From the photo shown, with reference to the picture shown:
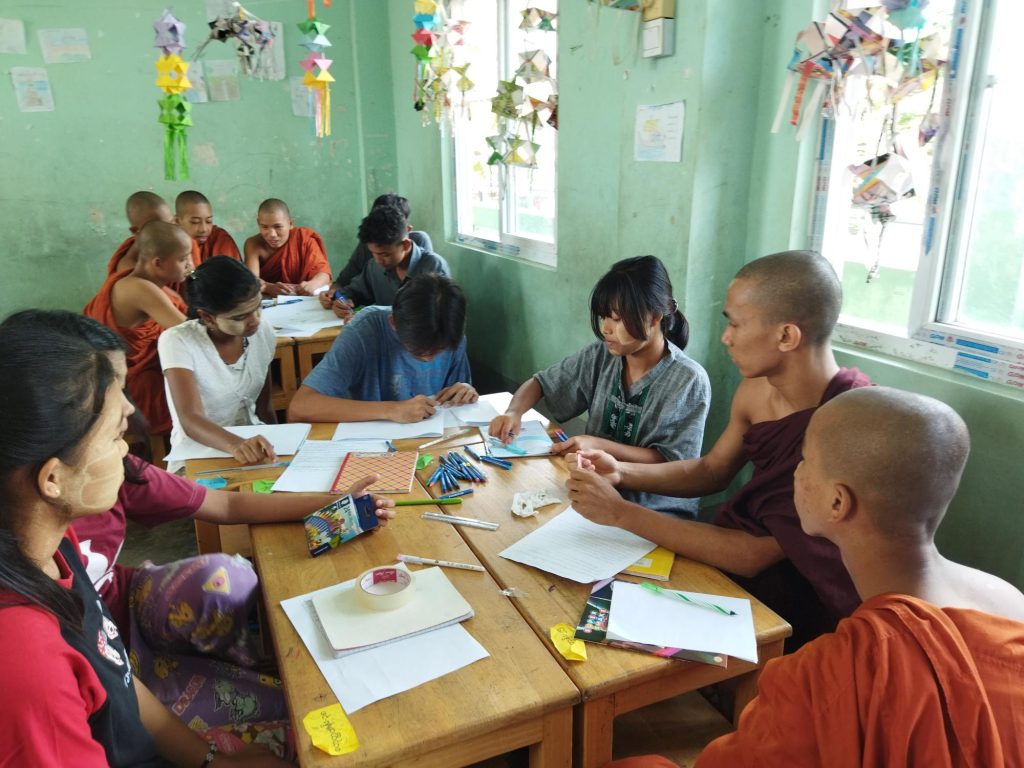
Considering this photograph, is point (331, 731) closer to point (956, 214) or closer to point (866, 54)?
point (956, 214)

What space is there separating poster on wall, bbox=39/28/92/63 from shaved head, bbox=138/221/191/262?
7.31 ft

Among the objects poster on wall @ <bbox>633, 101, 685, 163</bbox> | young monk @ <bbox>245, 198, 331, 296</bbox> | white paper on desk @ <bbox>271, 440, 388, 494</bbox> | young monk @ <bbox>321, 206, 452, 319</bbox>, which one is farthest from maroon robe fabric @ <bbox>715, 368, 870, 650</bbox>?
young monk @ <bbox>245, 198, 331, 296</bbox>

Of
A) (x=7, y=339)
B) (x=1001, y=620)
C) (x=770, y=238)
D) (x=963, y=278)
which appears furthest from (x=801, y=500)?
(x=770, y=238)

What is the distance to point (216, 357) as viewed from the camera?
2.29 meters

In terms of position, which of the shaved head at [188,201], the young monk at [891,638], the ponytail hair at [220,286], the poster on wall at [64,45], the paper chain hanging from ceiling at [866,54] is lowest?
the young monk at [891,638]

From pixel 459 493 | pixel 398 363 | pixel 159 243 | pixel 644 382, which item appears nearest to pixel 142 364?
pixel 159 243

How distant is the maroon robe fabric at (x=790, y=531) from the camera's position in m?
1.35

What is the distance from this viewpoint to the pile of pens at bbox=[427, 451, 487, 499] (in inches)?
62.3

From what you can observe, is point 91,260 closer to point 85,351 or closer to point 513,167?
point 513,167

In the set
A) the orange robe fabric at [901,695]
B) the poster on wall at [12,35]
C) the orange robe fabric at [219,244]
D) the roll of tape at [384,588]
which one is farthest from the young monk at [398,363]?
the poster on wall at [12,35]

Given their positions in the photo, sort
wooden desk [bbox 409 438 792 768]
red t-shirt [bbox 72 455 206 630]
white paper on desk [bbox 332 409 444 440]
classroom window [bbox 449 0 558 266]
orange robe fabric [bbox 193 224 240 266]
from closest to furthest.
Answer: wooden desk [bbox 409 438 792 768], red t-shirt [bbox 72 455 206 630], white paper on desk [bbox 332 409 444 440], classroom window [bbox 449 0 558 266], orange robe fabric [bbox 193 224 240 266]

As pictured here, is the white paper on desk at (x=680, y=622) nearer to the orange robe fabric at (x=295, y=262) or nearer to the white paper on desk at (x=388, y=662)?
the white paper on desk at (x=388, y=662)

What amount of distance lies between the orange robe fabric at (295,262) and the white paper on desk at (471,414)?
268 centimetres

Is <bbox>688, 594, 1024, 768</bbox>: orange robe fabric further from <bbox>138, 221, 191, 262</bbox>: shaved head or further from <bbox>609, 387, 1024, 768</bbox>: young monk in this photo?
<bbox>138, 221, 191, 262</bbox>: shaved head
